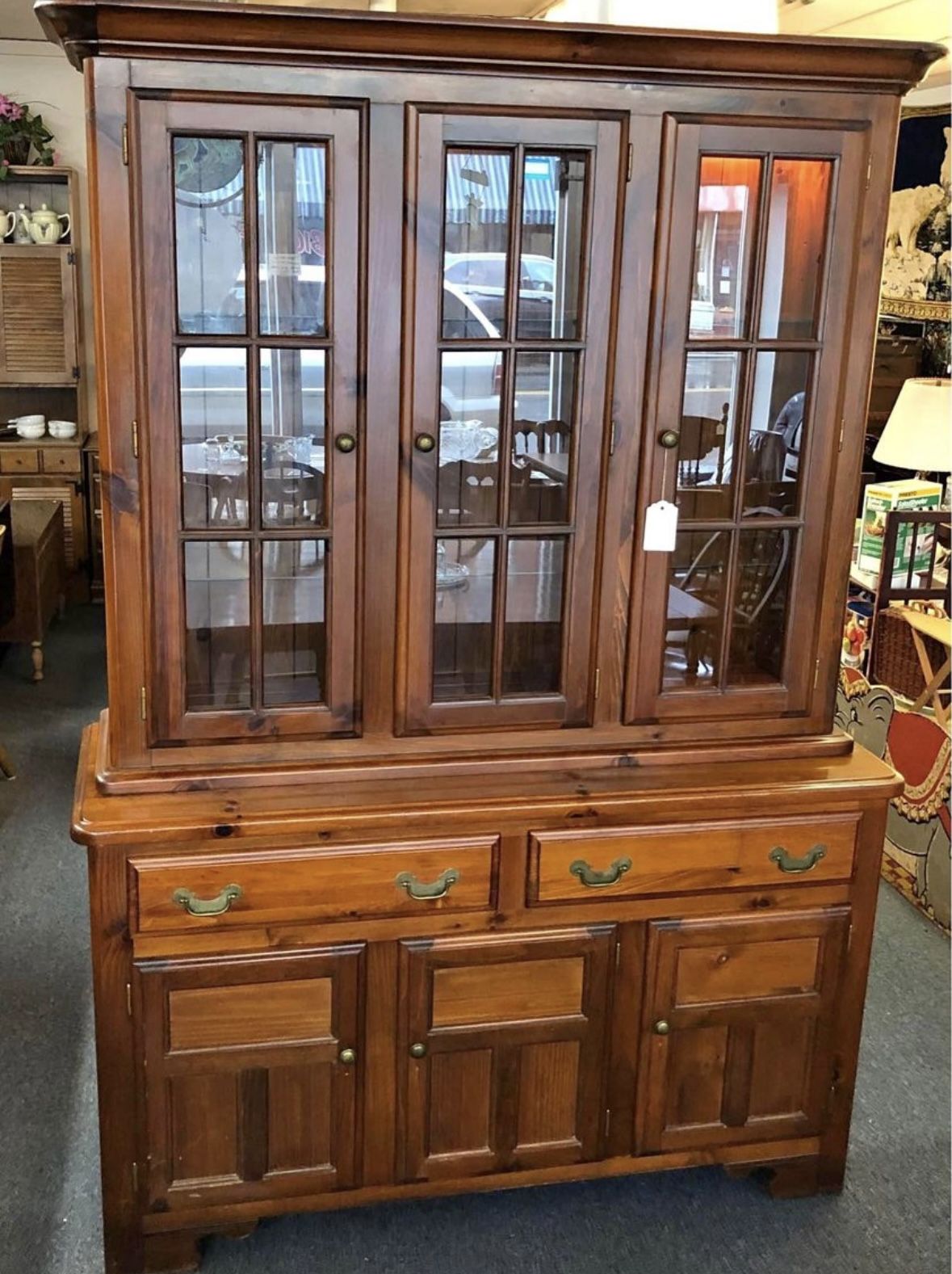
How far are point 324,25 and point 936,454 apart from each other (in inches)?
110

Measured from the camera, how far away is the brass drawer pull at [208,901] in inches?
71.2

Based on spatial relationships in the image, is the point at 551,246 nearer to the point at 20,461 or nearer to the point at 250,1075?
the point at 250,1075

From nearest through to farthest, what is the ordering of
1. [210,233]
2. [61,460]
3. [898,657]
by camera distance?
1. [210,233]
2. [898,657]
3. [61,460]

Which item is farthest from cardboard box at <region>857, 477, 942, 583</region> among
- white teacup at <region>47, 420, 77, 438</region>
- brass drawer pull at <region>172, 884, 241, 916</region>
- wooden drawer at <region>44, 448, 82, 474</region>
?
white teacup at <region>47, 420, 77, 438</region>

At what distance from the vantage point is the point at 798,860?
2002 mm

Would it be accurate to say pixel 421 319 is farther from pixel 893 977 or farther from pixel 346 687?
pixel 893 977

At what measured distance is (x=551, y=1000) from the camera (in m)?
1.99

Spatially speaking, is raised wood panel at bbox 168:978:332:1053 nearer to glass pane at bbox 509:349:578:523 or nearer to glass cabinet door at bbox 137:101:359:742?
glass cabinet door at bbox 137:101:359:742

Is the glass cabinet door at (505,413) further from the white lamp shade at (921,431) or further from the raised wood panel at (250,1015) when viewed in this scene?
the white lamp shade at (921,431)

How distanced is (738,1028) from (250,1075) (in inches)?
31.8

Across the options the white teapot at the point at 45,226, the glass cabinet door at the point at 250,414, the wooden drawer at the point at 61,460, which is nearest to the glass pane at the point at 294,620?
the glass cabinet door at the point at 250,414

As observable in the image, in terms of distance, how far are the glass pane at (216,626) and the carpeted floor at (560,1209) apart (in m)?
0.94

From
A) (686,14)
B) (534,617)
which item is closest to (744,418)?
(534,617)

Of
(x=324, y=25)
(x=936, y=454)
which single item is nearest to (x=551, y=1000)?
(x=324, y=25)
